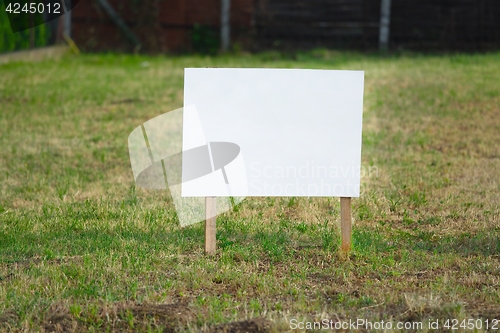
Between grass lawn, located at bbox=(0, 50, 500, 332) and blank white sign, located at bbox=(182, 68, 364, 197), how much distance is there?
0.55m

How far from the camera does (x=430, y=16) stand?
18.0 m

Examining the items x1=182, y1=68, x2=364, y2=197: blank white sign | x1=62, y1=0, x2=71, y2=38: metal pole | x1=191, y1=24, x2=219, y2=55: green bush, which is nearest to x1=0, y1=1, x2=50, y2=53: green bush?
x1=62, y1=0, x2=71, y2=38: metal pole

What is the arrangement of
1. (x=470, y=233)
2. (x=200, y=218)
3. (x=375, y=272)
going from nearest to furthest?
1. (x=375, y=272)
2. (x=470, y=233)
3. (x=200, y=218)

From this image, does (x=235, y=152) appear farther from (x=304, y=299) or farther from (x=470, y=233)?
(x=470, y=233)

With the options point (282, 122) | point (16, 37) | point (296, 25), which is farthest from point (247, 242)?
point (296, 25)

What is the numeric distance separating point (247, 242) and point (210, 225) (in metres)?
0.45

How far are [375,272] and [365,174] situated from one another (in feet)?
9.30

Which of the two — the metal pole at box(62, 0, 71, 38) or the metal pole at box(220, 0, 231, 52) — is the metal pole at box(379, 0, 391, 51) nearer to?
the metal pole at box(220, 0, 231, 52)

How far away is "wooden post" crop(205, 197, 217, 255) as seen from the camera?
465cm

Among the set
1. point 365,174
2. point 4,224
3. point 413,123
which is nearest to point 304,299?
point 4,224

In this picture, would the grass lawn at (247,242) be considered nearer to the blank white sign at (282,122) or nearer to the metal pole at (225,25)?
the blank white sign at (282,122)

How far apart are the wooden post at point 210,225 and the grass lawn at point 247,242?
0.29ft

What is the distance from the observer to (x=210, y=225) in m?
4.68

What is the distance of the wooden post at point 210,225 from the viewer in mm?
4648
